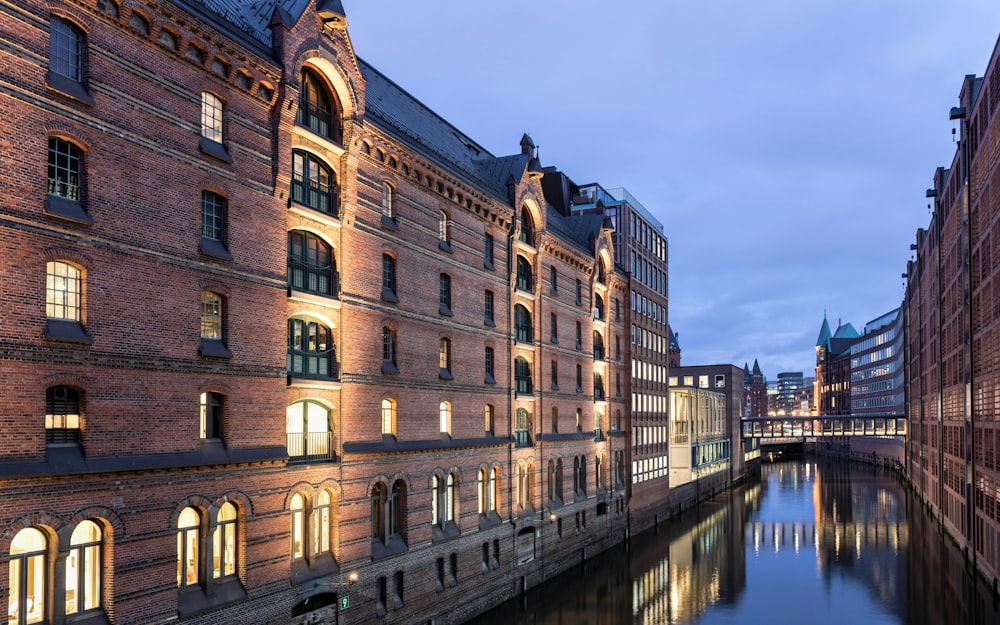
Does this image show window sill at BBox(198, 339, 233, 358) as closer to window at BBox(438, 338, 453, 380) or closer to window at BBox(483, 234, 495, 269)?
window at BBox(438, 338, 453, 380)

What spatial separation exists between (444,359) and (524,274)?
1065 cm

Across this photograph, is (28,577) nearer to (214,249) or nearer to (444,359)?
(214,249)

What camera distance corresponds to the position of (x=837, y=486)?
105 metres

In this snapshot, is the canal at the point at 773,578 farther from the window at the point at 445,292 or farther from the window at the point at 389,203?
the window at the point at 389,203

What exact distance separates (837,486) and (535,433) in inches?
3009

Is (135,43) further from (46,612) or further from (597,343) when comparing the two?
(597,343)

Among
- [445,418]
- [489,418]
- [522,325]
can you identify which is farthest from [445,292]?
[522,325]

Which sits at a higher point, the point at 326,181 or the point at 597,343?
the point at 326,181

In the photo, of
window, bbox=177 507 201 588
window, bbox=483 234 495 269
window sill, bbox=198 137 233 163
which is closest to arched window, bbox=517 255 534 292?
window, bbox=483 234 495 269

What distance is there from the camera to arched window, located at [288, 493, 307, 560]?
25047 millimetres

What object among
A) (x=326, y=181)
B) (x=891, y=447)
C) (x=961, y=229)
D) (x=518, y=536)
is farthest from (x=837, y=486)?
(x=326, y=181)

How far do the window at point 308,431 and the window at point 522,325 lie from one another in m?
16.6

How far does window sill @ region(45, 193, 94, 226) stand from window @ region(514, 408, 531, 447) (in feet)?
86.7

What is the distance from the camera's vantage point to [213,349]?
21.8 meters
